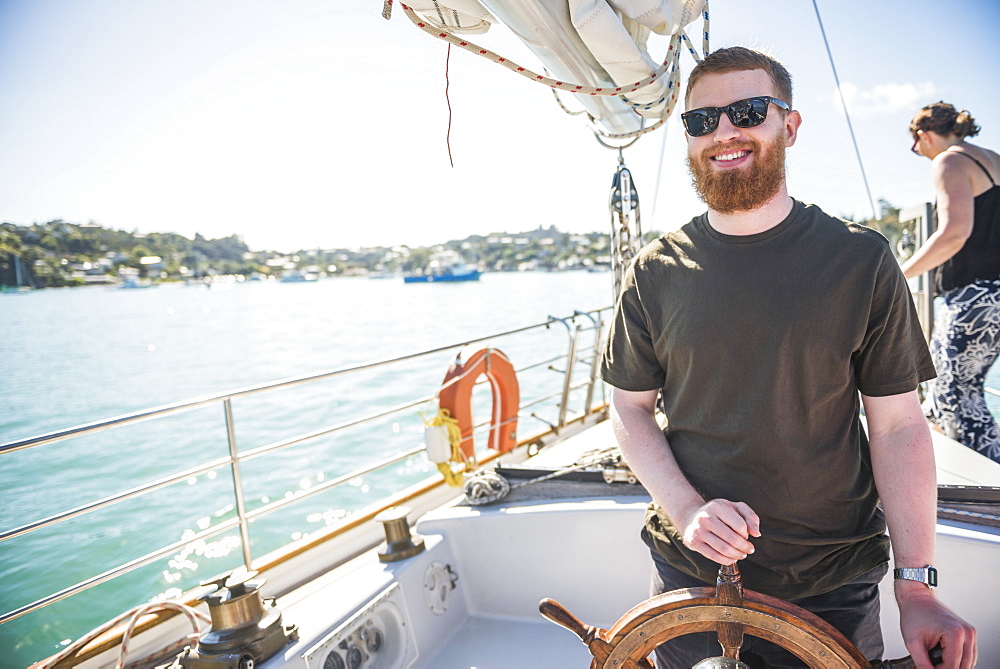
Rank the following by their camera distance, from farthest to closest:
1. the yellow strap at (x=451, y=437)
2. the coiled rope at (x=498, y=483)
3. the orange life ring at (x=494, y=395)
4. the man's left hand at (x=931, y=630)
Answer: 1. the orange life ring at (x=494, y=395)
2. the yellow strap at (x=451, y=437)
3. the coiled rope at (x=498, y=483)
4. the man's left hand at (x=931, y=630)

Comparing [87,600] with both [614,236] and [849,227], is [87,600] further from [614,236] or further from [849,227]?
[849,227]

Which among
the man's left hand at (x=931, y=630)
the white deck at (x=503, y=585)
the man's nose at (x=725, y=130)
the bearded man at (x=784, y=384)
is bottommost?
the white deck at (x=503, y=585)

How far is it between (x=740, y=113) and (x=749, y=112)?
0.01m

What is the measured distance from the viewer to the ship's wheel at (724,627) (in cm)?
77

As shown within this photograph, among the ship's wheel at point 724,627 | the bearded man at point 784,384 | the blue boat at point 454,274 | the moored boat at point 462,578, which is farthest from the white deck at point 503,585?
the blue boat at point 454,274

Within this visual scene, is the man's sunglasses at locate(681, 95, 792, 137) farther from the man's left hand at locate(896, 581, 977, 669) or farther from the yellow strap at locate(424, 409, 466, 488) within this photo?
the yellow strap at locate(424, 409, 466, 488)

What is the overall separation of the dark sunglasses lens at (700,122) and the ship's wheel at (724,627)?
64cm

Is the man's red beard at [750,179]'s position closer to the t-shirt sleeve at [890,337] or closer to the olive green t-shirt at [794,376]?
the olive green t-shirt at [794,376]

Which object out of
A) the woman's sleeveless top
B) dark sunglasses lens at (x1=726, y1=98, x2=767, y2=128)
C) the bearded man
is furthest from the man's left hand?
the woman's sleeveless top

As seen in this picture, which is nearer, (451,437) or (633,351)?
(633,351)

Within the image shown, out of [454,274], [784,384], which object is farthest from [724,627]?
[454,274]

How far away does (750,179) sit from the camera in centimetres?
93

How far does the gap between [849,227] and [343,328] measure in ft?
90.4

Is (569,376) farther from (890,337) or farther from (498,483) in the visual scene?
(890,337)
